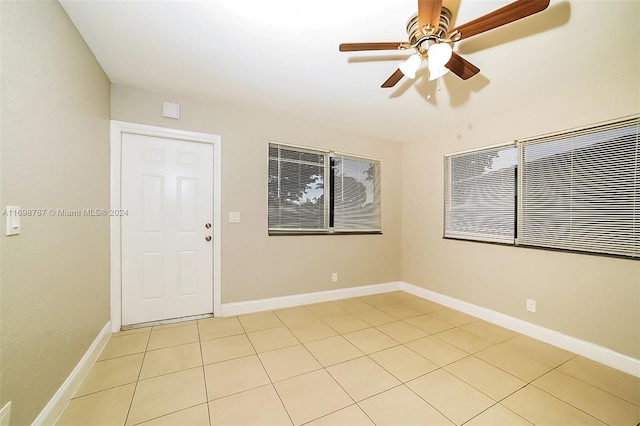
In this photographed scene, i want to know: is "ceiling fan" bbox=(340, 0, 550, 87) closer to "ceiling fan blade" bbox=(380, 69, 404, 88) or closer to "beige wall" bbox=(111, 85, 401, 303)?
"ceiling fan blade" bbox=(380, 69, 404, 88)

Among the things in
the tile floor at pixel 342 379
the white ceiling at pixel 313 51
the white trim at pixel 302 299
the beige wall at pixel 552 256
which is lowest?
the tile floor at pixel 342 379

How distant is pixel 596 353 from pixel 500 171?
193cm

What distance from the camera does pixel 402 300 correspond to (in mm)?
3660

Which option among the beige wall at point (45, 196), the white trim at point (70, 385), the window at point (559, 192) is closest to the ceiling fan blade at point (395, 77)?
the window at point (559, 192)

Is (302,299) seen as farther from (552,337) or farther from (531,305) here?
(552,337)

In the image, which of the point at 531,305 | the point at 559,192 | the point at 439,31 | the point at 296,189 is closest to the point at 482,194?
the point at 559,192

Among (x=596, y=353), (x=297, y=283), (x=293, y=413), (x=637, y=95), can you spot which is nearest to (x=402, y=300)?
(x=297, y=283)

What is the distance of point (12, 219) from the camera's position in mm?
1165

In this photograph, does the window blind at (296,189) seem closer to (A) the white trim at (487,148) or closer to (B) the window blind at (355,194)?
(B) the window blind at (355,194)

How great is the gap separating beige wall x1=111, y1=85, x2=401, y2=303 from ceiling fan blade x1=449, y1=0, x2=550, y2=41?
2.29 metres

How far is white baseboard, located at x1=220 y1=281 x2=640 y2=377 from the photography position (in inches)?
82.8

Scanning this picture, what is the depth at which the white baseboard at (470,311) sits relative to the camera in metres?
2.10

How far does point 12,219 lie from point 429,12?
2316 mm

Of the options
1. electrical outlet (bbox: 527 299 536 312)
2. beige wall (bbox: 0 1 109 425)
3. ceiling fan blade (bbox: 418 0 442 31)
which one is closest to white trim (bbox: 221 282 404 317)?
beige wall (bbox: 0 1 109 425)
